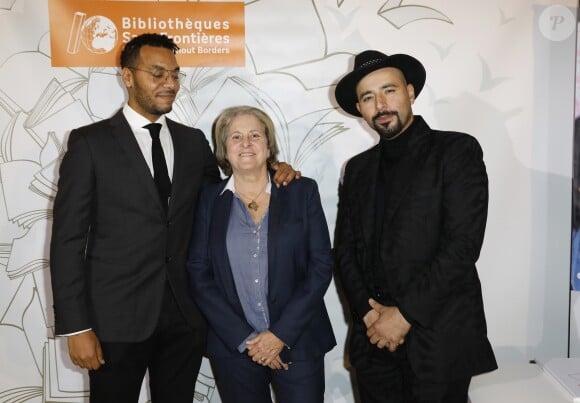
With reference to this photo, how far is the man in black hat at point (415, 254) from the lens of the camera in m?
1.90

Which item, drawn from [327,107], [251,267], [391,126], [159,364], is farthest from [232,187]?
[327,107]

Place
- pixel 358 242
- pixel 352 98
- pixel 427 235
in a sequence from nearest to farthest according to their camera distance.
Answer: pixel 427 235 → pixel 358 242 → pixel 352 98

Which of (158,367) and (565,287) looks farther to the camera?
(565,287)

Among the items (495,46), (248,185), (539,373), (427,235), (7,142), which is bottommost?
(539,373)

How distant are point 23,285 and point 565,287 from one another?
290 cm

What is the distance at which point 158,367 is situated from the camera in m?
2.24

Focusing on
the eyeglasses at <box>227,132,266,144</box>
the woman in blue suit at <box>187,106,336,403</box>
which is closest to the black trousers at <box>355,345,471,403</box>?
the woman in blue suit at <box>187,106,336,403</box>

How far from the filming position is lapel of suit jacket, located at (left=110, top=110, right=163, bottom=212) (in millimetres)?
2064

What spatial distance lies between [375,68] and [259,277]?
913 millimetres

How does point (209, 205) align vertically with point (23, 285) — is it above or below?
above

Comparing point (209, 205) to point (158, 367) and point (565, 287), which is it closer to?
point (158, 367)

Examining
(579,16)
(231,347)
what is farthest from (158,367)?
(579,16)

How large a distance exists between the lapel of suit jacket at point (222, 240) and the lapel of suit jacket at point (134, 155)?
221 mm

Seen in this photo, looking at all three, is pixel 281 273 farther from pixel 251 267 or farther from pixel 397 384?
pixel 397 384
